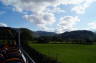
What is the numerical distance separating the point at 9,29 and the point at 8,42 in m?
1.51

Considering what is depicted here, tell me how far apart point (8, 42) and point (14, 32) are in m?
1.18

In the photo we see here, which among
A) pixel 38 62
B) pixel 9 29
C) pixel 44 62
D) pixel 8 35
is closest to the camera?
pixel 44 62

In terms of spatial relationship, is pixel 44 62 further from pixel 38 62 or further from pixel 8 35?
pixel 8 35

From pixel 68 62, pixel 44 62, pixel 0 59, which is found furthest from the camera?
pixel 68 62

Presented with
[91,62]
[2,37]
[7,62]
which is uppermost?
[2,37]

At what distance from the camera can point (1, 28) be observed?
63.7ft

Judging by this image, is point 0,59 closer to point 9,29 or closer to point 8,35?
point 9,29

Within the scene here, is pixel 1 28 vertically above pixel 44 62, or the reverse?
pixel 1 28

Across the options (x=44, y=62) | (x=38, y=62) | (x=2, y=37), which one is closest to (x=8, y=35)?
(x=2, y=37)

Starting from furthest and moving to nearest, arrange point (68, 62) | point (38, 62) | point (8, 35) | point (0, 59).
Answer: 1. point (68, 62)
2. point (8, 35)
3. point (38, 62)
4. point (0, 59)

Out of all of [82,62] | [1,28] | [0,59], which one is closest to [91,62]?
[82,62]

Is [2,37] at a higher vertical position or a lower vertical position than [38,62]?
higher

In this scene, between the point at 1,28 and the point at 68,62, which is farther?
the point at 68,62

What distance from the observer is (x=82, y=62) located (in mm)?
27672
